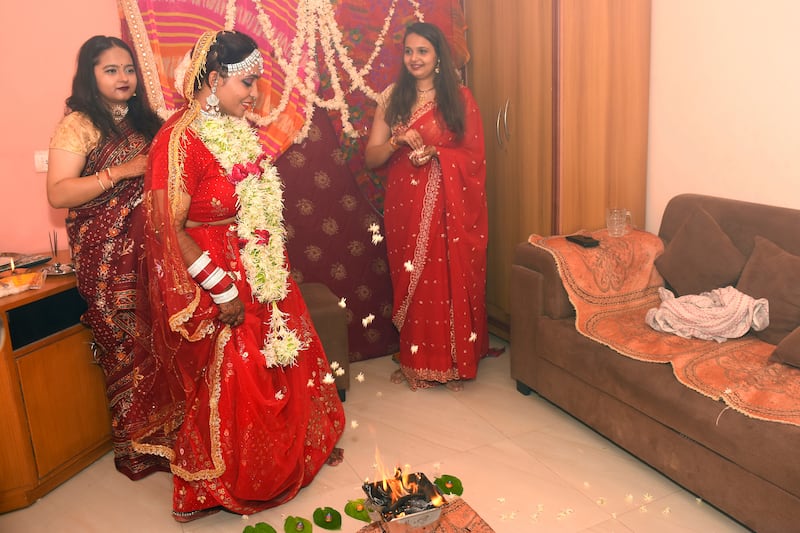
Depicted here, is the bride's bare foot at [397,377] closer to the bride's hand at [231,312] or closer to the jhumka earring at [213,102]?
the bride's hand at [231,312]

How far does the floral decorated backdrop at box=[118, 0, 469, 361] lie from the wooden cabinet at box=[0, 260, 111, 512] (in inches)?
42.2

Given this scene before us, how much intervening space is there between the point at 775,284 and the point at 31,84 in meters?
3.16

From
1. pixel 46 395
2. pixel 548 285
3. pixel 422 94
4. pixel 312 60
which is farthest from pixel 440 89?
pixel 46 395

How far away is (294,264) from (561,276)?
140 cm

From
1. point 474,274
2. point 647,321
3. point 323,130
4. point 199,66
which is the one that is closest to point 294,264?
point 323,130

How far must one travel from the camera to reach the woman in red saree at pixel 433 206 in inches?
125

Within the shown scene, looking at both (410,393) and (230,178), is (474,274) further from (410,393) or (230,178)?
(230,178)

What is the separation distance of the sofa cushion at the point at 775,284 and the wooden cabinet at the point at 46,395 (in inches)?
104

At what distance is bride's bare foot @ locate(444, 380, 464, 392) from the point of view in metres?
3.29

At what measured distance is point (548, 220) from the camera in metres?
3.37

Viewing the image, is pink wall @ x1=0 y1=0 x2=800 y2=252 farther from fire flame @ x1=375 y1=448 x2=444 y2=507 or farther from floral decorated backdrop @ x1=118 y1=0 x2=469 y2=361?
fire flame @ x1=375 y1=448 x2=444 y2=507

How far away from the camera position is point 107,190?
2596mm

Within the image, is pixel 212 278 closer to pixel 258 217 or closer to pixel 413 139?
pixel 258 217

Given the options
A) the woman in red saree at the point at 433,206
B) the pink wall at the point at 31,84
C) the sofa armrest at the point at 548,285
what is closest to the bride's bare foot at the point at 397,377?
the woman in red saree at the point at 433,206
